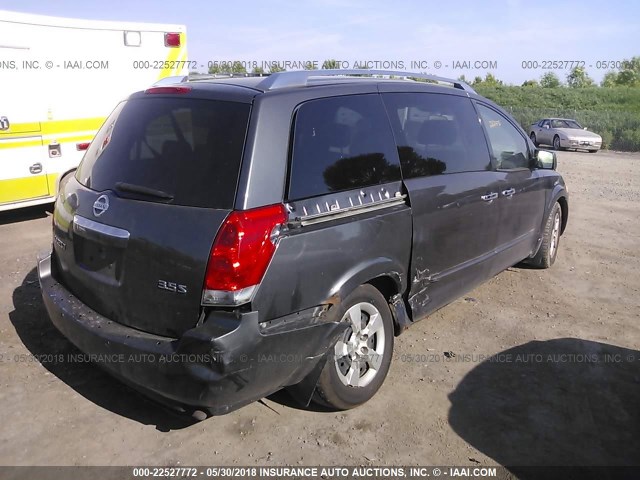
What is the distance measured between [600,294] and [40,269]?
16.2ft

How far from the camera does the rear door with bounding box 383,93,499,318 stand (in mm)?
3752

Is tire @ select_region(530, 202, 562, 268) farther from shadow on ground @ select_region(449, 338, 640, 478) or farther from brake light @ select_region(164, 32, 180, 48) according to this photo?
brake light @ select_region(164, 32, 180, 48)

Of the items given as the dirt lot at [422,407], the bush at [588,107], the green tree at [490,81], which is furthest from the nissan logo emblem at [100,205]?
the green tree at [490,81]

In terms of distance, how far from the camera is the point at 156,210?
286 cm

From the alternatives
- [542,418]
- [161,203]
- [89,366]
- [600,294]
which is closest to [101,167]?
[161,203]

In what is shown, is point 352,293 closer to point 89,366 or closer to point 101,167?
point 101,167

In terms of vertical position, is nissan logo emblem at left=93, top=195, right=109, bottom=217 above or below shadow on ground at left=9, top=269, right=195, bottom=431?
above

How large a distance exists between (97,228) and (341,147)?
1.43 meters

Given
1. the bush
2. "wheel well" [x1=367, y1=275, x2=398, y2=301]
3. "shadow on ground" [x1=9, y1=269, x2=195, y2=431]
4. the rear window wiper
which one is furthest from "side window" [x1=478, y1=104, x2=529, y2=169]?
the bush

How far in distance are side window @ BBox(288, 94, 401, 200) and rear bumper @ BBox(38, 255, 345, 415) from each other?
27.9 inches

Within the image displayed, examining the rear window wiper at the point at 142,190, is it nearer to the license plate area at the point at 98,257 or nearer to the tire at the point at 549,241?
the license plate area at the point at 98,257

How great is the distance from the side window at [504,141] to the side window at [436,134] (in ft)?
0.63

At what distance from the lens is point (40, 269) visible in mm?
3705

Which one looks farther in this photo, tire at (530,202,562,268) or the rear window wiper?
tire at (530,202,562,268)
